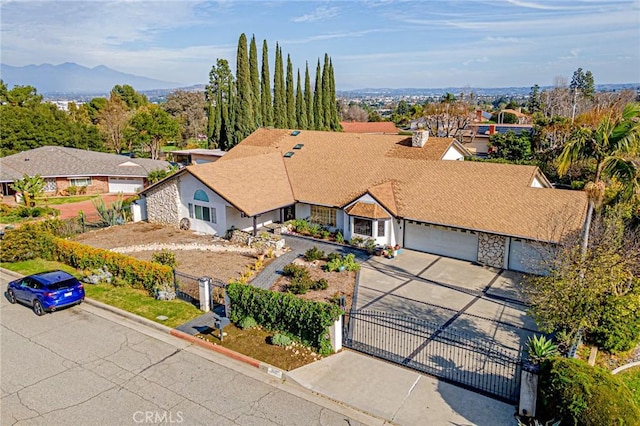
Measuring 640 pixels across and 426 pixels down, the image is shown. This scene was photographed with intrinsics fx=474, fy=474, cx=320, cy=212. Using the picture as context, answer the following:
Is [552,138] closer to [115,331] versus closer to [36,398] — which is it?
[115,331]

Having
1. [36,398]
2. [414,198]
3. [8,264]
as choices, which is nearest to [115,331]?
[36,398]

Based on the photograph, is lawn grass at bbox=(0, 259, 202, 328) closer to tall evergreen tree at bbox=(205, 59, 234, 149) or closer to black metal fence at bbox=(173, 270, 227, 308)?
black metal fence at bbox=(173, 270, 227, 308)

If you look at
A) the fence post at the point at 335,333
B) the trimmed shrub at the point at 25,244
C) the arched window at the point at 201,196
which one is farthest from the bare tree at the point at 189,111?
the fence post at the point at 335,333

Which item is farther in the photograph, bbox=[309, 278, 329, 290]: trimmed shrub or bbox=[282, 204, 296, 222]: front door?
bbox=[282, 204, 296, 222]: front door

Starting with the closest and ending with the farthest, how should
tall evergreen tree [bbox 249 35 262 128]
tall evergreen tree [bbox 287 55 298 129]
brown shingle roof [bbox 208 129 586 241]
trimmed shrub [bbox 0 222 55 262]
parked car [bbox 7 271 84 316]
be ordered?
1. parked car [bbox 7 271 84 316]
2. brown shingle roof [bbox 208 129 586 241]
3. trimmed shrub [bbox 0 222 55 262]
4. tall evergreen tree [bbox 249 35 262 128]
5. tall evergreen tree [bbox 287 55 298 129]

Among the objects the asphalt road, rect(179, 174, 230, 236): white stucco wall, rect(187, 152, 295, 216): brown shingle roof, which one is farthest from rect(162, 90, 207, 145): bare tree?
the asphalt road
